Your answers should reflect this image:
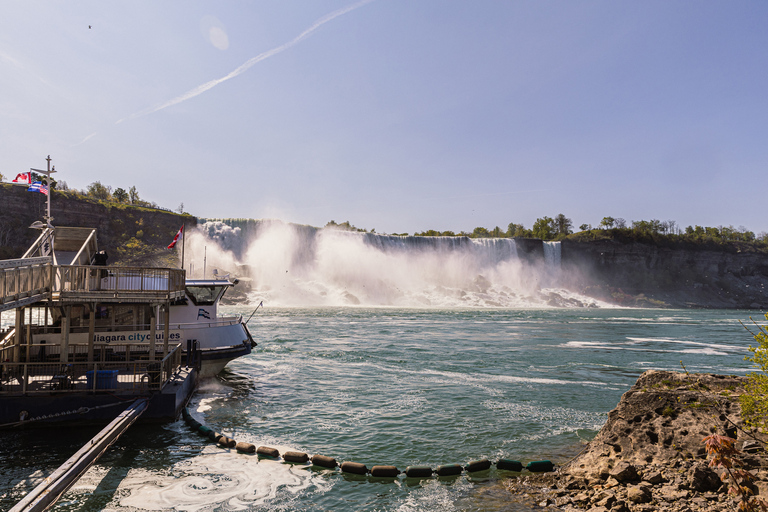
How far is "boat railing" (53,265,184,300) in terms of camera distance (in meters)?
13.3

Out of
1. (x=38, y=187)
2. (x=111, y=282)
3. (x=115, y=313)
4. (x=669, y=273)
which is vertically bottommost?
(x=115, y=313)

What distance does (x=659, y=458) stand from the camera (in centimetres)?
851

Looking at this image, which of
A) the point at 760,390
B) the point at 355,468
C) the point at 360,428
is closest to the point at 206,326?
the point at 360,428

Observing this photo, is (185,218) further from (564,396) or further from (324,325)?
(564,396)

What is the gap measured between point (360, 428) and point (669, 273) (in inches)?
5089

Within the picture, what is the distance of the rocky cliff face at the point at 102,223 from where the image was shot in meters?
80.5

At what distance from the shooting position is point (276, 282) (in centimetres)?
8381

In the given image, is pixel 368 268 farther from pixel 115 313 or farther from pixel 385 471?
pixel 385 471

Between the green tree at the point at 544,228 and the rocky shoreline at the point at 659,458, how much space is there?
164 meters

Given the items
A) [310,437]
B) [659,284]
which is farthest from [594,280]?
[310,437]

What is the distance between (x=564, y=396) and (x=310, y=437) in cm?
1082

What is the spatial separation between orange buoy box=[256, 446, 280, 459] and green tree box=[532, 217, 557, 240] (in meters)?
165

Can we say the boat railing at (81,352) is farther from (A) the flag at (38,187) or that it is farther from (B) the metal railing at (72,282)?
(A) the flag at (38,187)

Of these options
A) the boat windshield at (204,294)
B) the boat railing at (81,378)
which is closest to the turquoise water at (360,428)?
the boat railing at (81,378)
